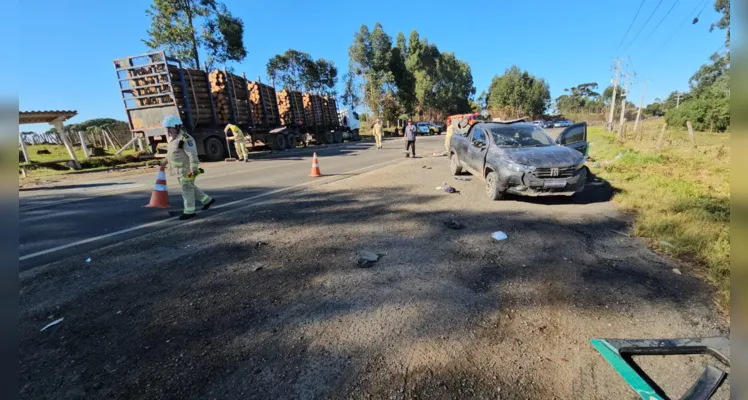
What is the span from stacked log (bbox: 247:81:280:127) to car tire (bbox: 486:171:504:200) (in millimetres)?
14472

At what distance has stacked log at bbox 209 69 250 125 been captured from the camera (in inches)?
617

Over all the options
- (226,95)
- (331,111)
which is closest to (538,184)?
(226,95)

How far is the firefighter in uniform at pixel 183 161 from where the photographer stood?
597 centimetres

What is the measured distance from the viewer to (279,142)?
2022 centimetres

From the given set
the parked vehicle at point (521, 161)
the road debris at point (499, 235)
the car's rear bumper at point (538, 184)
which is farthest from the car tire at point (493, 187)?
the road debris at point (499, 235)

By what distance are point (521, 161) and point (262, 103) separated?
16.0 m

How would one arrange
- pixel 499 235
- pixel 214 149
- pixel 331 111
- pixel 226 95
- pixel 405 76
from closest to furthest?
pixel 499 235, pixel 214 149, pixel 226 95, pixel 331 111, pixel 405 76

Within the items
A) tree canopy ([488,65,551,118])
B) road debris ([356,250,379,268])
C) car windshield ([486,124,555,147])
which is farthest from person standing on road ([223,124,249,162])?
tree canopy ([488,65,551,118])

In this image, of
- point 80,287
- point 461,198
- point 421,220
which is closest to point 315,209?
point 421,220

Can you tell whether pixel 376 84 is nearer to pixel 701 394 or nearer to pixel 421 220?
pixel 421 220

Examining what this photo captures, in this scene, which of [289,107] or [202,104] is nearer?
[202,104]

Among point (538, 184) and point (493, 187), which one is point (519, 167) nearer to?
point (538, 184)

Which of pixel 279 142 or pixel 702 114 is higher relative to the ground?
pixel 279 142

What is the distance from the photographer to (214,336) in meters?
2.71
